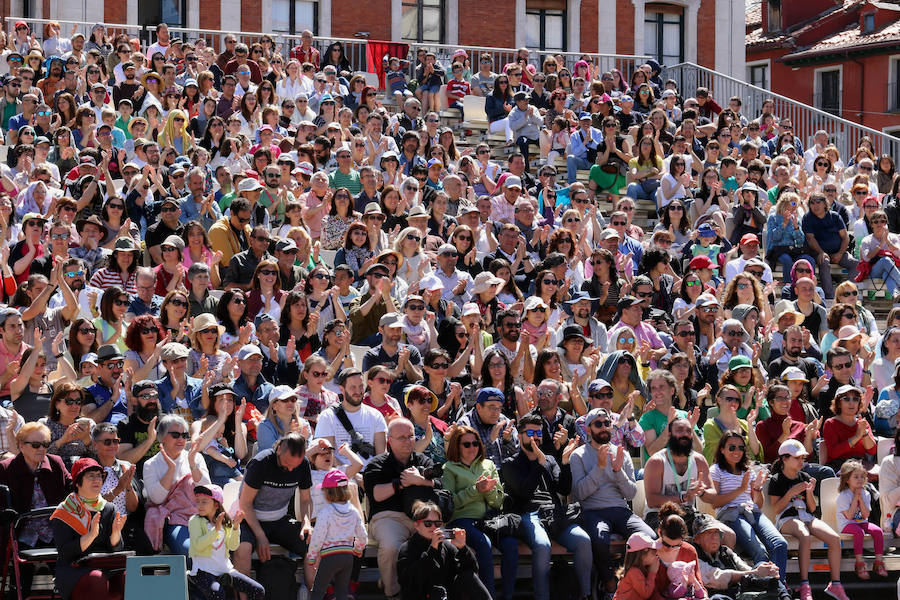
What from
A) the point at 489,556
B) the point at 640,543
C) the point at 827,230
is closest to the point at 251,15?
the point at 827,230

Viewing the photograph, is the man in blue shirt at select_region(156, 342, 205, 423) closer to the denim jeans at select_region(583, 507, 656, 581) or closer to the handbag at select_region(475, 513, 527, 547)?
the handbag at select_region(475, 513, 527, 547)

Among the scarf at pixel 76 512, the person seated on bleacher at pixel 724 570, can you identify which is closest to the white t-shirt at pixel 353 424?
the scarf at pixel 76 512

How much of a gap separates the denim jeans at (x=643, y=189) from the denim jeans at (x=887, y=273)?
11.2 ft

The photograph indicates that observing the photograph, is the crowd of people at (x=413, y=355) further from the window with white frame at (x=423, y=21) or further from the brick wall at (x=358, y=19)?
the window with white frame at (x=423, y=21)

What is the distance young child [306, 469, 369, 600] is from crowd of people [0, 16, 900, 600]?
0.07 feet

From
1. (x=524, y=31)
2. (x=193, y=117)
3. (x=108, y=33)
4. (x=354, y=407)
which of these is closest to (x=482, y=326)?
(x=354, y=407)

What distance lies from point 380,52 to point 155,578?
63.5 ft

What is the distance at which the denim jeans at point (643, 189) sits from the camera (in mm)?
19719

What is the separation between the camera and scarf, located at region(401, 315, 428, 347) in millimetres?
13125

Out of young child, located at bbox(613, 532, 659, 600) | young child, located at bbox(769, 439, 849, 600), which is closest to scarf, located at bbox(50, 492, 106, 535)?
young child, located at bbox(613, 532, 659, 600)

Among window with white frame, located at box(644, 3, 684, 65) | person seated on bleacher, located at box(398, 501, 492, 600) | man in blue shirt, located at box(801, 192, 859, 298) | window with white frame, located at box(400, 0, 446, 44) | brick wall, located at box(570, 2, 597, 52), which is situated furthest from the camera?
window with white frame, located at box(644, 3, 684, 65)

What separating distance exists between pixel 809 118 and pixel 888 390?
15271 mm

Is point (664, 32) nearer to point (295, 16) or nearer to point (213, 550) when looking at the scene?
point (295, 16)

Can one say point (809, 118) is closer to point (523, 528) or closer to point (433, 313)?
point (433, 313)
